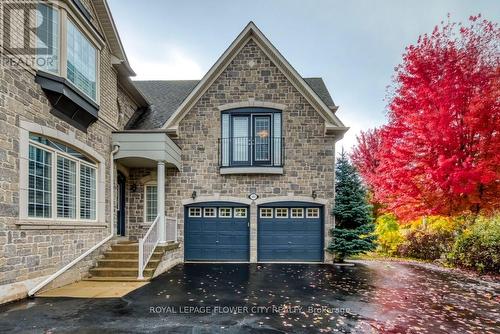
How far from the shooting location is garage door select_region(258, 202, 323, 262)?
11883mm

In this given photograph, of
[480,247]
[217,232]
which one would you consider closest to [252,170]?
[217,232]

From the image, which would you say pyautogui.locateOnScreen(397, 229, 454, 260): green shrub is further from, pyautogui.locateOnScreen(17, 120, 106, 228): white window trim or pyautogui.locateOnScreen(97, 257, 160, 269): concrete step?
pyautogui.locateOnScreen(17, 120, 106, 228): white window trim

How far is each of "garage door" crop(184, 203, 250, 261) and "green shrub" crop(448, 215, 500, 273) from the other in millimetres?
7514

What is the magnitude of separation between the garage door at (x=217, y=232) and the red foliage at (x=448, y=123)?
224 inches

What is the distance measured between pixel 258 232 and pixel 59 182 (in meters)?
6.88

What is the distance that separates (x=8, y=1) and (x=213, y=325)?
287 inches

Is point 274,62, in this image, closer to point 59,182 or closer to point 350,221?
point 350,221

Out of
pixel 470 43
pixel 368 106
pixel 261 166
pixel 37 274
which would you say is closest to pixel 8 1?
pixel 37 274

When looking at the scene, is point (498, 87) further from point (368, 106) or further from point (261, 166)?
point (368, 106)

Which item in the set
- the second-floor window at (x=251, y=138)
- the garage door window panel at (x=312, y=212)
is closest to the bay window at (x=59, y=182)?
the second-floor window at (x=251, y=138)

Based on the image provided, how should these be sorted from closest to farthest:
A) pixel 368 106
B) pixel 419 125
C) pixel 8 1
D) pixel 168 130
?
pixel 8 1
pixel 419 125
pixel 168 130
pixel 368 106

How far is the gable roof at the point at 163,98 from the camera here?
497 inches

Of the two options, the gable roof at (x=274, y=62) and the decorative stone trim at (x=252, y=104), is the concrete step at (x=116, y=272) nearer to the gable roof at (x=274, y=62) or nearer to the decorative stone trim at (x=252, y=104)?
the gable roof at (x=274, y=62)

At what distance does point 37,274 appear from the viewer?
22.2 ft
